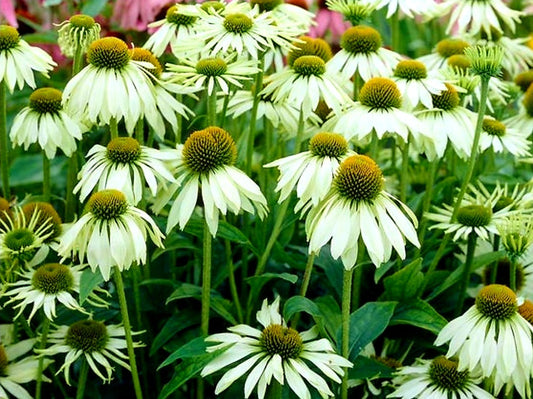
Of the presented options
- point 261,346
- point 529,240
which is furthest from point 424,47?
point 261,346

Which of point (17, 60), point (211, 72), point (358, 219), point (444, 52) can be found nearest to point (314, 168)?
point (358, 219)

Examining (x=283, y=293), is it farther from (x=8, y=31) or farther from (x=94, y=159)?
(x=8, y=31)

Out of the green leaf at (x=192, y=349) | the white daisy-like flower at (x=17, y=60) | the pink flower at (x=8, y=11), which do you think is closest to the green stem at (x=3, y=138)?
the white daisy-like flower at (x=17, y=60)

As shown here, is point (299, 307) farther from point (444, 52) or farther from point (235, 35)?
point (444, 52)

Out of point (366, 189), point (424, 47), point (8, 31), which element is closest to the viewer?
point (366, 189)

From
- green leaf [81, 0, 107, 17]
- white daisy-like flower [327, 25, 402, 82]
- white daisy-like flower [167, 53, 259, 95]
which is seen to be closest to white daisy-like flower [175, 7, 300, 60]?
white daisy-like flower [167, 53, 259, 95]
